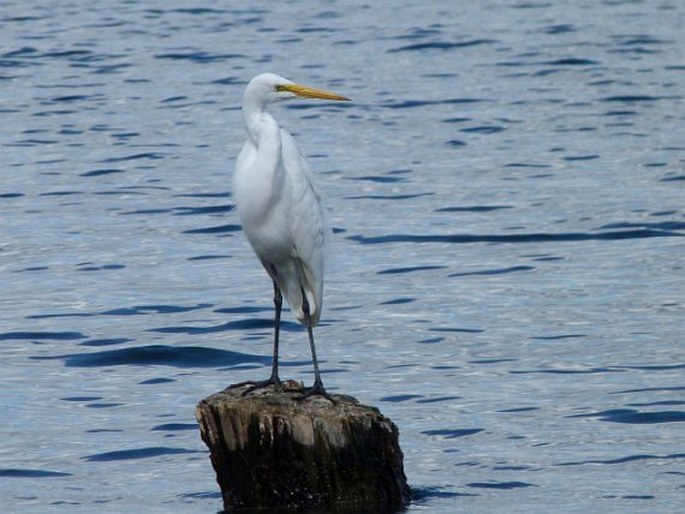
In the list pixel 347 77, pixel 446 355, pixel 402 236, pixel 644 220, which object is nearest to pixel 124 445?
pixel 446 355

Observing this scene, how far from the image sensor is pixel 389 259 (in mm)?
15633

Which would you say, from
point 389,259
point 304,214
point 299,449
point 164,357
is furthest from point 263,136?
point 389,259

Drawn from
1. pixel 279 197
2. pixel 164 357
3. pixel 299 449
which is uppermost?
pixel 279 197

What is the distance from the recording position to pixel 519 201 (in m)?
17.9

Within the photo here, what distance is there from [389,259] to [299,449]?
691 cm

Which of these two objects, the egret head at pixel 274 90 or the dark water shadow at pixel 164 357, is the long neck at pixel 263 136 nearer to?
the egret head at pixel 274 90

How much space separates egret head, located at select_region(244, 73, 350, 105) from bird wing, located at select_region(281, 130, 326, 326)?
22 centimetres

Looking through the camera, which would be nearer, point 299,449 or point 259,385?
point 299,449

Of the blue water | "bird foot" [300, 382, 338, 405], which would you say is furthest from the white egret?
the blue water

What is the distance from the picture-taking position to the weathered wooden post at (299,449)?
8.77 meters

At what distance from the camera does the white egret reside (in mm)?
9984

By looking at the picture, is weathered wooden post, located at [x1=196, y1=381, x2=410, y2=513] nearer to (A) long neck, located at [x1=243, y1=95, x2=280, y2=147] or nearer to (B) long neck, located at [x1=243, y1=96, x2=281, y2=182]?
(B) long neck, located at [x1=243, y1=96, x2=281, y2=182]

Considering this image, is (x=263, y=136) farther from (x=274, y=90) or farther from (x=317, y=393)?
(x=317, y=393)

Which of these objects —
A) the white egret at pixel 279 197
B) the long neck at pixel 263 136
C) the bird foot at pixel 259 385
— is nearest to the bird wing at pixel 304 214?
the white egret at pixel 279 197
